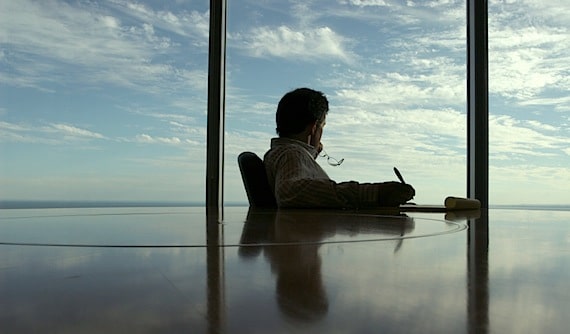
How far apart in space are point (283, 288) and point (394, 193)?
138 centimetres

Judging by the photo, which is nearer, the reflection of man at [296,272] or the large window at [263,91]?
the reflection of man at [296,272]

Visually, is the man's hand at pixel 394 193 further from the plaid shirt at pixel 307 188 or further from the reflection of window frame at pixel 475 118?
the reflection of window frame at pixel 475 118

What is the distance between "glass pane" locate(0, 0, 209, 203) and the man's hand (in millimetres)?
1902

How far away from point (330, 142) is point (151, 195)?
119cm

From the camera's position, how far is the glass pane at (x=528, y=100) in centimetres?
282

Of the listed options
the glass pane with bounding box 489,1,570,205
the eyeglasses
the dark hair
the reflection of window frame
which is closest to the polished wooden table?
the dark hair

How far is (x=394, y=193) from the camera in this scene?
5.17 feet

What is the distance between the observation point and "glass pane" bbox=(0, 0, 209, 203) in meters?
3.38

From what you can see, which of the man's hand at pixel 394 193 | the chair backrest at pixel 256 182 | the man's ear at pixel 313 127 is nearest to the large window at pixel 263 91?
the man's ear at pixel 313 127

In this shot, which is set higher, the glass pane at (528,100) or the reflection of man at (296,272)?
the glass pane at (528,100)

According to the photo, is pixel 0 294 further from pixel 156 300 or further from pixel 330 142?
pixel 330 142

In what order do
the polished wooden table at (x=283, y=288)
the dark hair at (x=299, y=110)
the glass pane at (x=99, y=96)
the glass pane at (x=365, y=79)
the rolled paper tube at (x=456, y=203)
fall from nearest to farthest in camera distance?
the polished wooden table at (x=283, y=288)
the rolled paper tube at (x=456, y=203)
the dark hair at (x=299, y=110)
the glass pane at (x=365, y=79)
the glass pane at (x=99, y=96)

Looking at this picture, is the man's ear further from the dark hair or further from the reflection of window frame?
the reflection of window frame

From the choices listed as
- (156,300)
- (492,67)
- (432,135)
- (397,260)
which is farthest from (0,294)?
(432,135)
